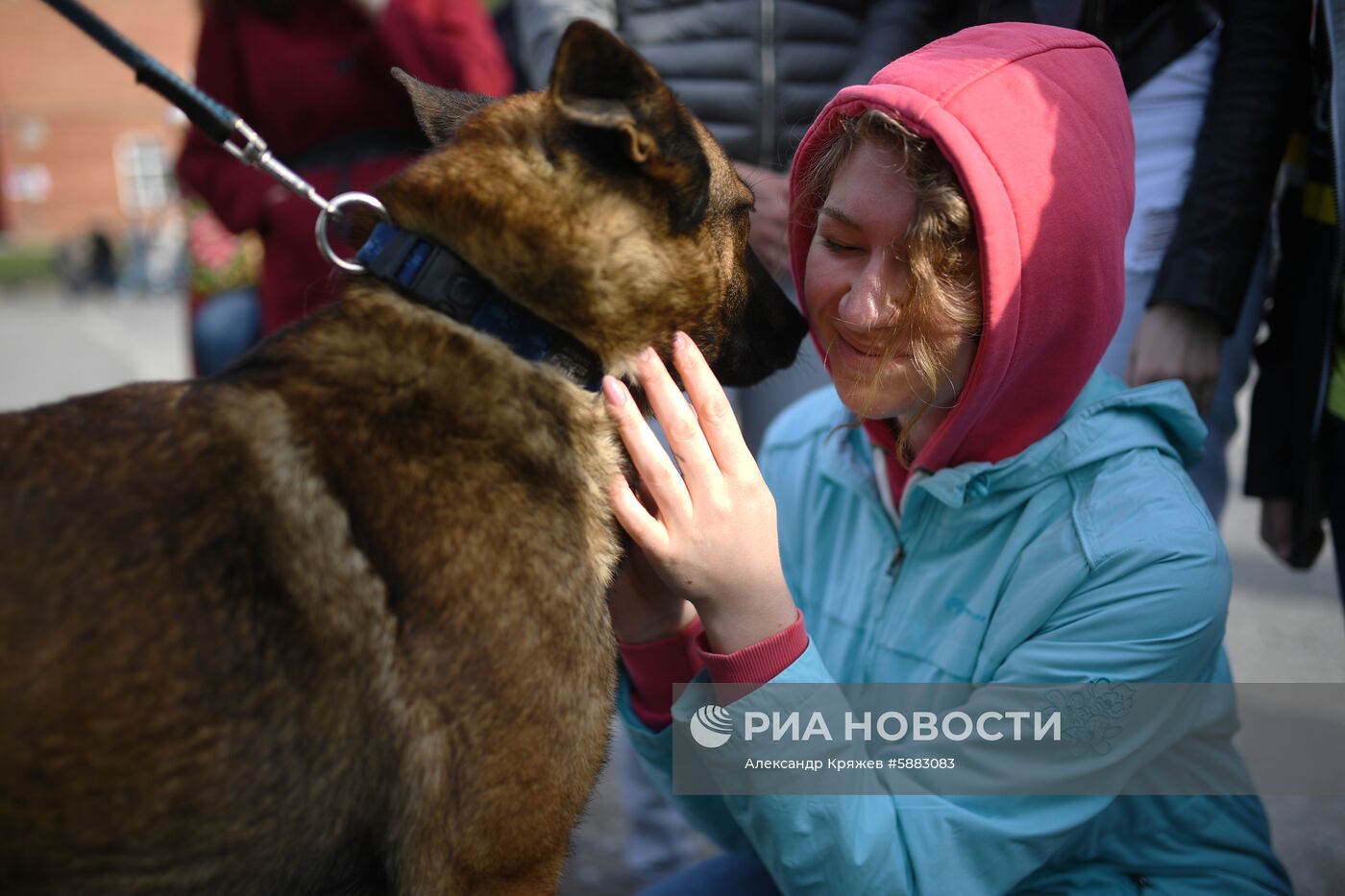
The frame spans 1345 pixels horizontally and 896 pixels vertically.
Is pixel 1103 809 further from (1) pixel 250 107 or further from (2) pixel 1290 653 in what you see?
(1) pixel 250 107

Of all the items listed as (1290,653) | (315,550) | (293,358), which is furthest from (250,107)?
(1290,653)

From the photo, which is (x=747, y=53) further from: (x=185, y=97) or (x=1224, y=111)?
(x=185, y=97)

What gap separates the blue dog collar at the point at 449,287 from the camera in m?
1.45

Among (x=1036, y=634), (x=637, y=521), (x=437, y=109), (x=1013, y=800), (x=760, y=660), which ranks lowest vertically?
(x=1013, y=800)

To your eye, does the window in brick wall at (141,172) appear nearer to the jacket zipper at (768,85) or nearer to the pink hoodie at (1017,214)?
the jacket zipper at (768,85)

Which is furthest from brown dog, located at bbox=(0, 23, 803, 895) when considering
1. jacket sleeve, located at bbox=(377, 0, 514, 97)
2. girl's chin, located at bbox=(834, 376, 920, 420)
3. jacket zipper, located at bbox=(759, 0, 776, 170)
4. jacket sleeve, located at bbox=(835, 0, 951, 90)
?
jacket sleeve, located at bbox=(377, 0, 514, 97)

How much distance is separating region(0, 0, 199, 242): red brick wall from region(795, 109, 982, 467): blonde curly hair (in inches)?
1525

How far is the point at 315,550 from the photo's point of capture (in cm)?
127

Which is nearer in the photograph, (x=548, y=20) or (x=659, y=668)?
(x=659, y=668)

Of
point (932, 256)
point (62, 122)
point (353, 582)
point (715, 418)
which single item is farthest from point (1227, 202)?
point (62, 122)

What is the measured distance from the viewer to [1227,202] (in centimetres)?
210

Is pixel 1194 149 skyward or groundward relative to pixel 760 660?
skyward

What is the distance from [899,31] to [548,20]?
943 millimetres

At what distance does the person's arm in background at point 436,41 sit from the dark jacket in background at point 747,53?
47 centimetres
